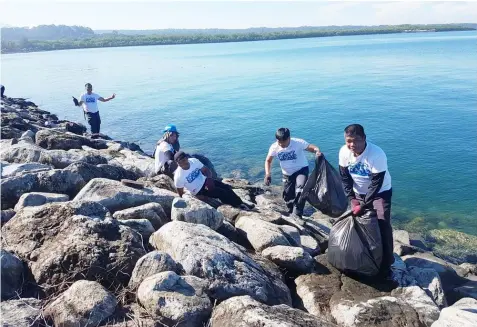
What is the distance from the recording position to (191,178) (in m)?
7.53

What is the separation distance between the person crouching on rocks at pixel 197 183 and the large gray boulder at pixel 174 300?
10.1 feet

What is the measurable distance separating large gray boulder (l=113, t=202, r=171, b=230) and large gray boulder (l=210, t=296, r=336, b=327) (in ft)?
7.86

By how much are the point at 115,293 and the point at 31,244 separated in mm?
1419

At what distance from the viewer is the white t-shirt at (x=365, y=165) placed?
5.61 meters

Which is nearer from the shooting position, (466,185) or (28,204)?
(28,204)

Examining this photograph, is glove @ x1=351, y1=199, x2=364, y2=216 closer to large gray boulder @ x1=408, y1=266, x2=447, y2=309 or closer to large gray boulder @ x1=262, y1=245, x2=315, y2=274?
large gray boulder @ x1=262, y1=245, x2=315, y2=274

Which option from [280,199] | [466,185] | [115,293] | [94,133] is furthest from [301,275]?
[94,133]

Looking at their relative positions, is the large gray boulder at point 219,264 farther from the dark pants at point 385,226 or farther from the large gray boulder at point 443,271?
the large gray boulder at point 443,271

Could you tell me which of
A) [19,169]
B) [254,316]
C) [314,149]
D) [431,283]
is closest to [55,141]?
[19,169]

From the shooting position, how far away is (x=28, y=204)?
6.24m

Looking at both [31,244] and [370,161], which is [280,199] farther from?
[31,244]

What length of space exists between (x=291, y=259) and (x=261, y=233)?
80 centimetres

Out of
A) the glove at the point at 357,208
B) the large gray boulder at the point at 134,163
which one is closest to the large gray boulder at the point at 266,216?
the glove at the point at 357,208

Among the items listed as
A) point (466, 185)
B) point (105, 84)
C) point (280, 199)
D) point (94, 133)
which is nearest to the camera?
point (280, 199)
